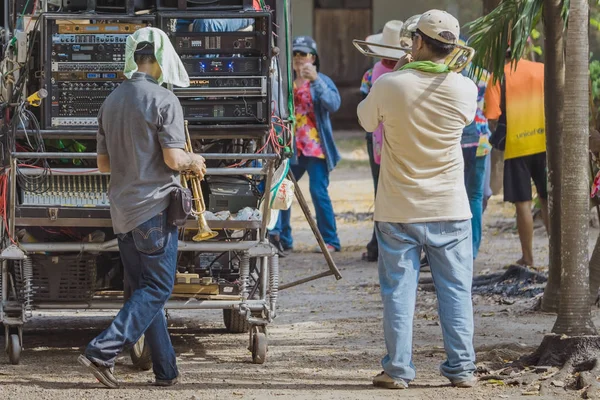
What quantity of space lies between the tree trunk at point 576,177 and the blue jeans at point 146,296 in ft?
7.10

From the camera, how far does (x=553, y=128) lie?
8688 millimetres

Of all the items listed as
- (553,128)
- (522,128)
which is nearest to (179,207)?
(553,128)

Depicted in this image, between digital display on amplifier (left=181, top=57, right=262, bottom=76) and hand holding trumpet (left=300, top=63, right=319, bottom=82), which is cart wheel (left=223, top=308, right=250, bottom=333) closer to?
digital display on amplifier (left=181, top=57, right=262, bottom=76)

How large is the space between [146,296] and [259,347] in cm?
102

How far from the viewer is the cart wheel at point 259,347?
286 inches

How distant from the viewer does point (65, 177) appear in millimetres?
7375

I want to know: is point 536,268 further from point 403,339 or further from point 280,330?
point 403,339

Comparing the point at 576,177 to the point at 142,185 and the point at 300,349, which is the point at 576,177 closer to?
the point at 300,349

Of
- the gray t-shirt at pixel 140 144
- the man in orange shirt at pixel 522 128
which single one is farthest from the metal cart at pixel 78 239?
the man in orange shirt at pixel 522 128

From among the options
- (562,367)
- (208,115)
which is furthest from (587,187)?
(208,115)

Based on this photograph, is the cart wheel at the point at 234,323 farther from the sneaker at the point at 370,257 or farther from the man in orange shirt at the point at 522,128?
the sneaker at the point at 370,257

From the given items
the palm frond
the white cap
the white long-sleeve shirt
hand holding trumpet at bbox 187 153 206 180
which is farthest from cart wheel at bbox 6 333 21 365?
the palm frond

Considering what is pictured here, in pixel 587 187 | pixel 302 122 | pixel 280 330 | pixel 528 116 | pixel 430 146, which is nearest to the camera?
pixel 430 146

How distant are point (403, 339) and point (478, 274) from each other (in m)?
4.74
